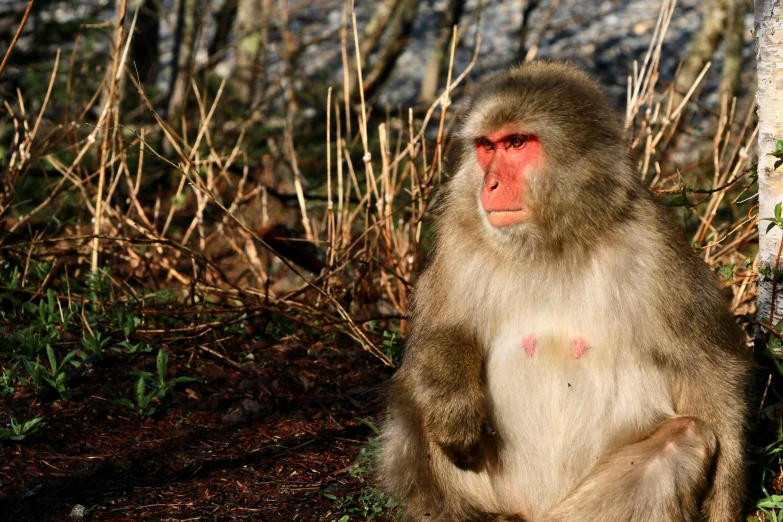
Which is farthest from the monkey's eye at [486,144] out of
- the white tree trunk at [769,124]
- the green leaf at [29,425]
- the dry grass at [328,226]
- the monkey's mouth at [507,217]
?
the green leaf at [29,425]

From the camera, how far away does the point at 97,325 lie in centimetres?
440

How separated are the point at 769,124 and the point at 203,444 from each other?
7.60 feet

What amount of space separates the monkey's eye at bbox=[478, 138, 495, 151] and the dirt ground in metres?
1.30

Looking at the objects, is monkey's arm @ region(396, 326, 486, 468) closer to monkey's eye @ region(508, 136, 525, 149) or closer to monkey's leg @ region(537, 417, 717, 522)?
monkey's leg @ region(537, 417, 717, 522)

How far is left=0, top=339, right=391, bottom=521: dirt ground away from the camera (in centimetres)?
324

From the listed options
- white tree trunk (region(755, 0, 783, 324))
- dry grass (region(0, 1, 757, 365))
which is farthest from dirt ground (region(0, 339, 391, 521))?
white tree trunk (region(755, 0, 783, 324))

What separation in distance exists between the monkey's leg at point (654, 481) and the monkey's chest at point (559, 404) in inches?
3.7

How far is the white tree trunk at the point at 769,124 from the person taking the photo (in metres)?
3.22

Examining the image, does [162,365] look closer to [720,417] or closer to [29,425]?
[29,425]

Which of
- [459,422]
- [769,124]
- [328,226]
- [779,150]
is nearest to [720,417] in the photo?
[459,422]

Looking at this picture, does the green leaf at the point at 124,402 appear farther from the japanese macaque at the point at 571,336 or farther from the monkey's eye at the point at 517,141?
the monkey's eye at the point at 517,141

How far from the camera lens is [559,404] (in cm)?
293

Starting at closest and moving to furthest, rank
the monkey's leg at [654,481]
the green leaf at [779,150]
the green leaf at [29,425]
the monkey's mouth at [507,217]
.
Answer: the monkey's leg at [654,481], the monkey's mouth at [507,217], the green leaf at [779,150], the green leaf at [29,425]

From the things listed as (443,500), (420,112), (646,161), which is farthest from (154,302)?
(420,112)
